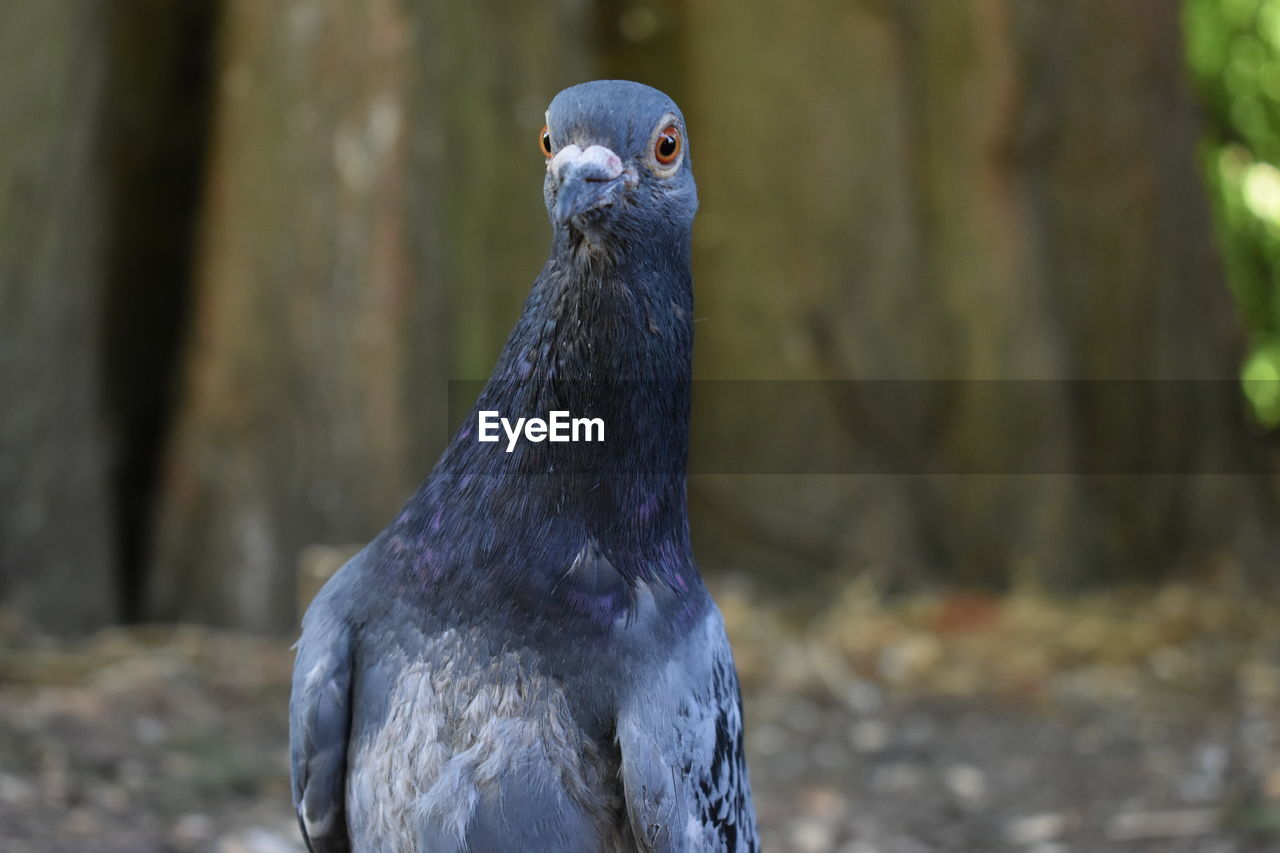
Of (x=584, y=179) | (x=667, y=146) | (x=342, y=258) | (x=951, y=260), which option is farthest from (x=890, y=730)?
(x=584, y=179)

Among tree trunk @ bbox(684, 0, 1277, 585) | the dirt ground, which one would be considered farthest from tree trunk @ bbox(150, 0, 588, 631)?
tree trunk @ bbox(684, 0, 1277, 585)

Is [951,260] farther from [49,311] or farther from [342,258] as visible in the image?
[49,311]

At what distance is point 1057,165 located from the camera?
609cm

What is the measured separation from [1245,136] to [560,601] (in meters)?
7.10

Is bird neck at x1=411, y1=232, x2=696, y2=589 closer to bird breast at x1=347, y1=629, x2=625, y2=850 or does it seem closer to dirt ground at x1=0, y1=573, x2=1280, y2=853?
bird breast at x1=347, y1=629, x2=625, y2=850

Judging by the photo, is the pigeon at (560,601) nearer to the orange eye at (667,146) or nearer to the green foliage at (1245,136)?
the orange eye at (667,146)

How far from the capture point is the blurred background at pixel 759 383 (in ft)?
15.1

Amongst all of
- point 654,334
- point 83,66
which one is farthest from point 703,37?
point 654,334

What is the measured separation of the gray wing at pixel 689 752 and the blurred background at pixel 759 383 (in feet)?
6.07

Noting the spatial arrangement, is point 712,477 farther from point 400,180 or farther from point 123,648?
point 123,648

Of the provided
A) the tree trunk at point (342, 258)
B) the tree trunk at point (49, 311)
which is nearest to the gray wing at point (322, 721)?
the tree trunk at point (342, 258)

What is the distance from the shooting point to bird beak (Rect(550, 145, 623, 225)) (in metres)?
2.06

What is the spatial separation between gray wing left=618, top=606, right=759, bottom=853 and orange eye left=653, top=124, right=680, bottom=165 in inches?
31.5

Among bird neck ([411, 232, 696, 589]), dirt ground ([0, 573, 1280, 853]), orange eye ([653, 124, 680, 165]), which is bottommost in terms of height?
dirt ground ([0, 573, 1280, 853])
